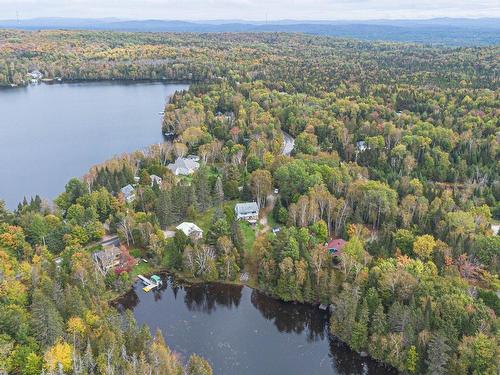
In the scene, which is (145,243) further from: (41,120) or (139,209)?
(41,120)

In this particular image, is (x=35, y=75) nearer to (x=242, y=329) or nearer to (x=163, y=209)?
(x=163, y=209)

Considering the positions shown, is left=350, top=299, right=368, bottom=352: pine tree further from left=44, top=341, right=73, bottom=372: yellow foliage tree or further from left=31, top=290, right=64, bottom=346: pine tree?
left=31, top=290, right=64, bottom=346: pine tree

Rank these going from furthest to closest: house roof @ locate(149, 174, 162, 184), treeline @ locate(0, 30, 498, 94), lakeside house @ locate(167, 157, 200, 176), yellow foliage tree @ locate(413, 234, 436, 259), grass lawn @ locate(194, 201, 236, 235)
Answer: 1. treeline @ locate(0, 30, 498, 94)
2. lakeside house @ locate(167, 157, 200, 176)
3. house roof @ locate(149, 174, 162, 184)
4. grass lawn @ locate(194, 201, 236, 235)
5. yellow foliage tree @ locate(413, 234, 436, 259)

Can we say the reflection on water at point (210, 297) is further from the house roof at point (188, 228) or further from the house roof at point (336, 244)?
the house roof at point (336, 244)

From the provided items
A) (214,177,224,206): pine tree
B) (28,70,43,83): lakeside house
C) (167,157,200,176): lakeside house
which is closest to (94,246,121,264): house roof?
(214,177,224,206): pine tree

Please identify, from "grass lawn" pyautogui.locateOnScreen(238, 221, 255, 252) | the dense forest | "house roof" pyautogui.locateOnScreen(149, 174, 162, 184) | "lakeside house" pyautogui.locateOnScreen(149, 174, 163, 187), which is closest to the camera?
the dense forest

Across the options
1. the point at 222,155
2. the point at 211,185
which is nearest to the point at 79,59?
the point at 222,155
